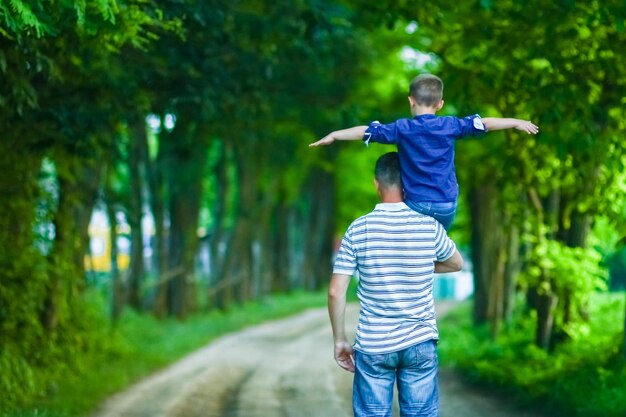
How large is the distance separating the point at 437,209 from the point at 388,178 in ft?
1.03

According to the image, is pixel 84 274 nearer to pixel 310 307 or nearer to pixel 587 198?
pixel 587 198

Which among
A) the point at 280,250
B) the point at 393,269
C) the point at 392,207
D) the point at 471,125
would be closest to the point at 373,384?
the point at 393,269

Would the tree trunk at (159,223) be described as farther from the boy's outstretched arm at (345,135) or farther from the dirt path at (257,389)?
the boy's outstretched arm at (345,135)

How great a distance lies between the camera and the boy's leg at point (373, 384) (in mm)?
6668

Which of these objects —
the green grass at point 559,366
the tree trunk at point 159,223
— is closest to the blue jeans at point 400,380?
the green grass at point 559,366

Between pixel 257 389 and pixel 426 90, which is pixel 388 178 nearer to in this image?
pixel 426 90

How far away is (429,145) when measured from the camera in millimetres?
6625

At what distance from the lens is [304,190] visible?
5091cm

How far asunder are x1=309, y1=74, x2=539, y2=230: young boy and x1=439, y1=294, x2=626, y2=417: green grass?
5705 mm

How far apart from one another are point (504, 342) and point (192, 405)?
22.6ft

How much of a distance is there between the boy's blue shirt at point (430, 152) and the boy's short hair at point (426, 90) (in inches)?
3.1

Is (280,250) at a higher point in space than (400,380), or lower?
higher

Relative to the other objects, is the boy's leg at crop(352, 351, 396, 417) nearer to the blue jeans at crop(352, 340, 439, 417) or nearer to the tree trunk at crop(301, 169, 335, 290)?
the blue jeans at crop(352, 340, 439, 417)

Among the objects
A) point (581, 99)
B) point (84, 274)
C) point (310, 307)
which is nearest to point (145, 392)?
point (84, 274)
